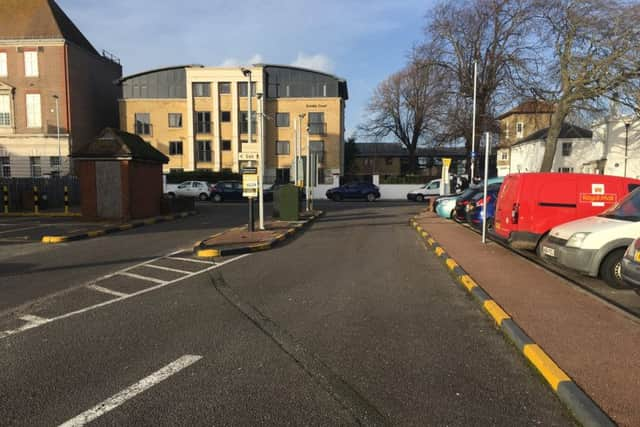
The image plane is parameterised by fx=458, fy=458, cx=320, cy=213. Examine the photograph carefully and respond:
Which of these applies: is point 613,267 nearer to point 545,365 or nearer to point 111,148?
point 545,365

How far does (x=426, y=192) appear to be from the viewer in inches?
1478

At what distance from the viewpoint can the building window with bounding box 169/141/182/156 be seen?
48.8 metres

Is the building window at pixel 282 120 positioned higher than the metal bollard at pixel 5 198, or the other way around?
the building window at pixel 282 120

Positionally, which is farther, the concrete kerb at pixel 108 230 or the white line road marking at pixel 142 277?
the concrete kerb at pixel 108 230

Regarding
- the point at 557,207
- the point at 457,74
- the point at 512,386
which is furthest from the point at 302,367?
the point at 457,74

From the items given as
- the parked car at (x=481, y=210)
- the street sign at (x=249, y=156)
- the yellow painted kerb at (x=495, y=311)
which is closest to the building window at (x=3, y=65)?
the street sign at (x=249, y=156)

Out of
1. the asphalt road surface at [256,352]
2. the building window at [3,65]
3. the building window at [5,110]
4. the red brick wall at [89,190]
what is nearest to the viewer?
the asphalt road surface at [256,352]

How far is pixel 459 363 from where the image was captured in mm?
4203

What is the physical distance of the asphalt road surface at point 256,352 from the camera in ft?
10.9

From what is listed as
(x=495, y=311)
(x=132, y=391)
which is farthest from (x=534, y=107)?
(x=132, y=391)

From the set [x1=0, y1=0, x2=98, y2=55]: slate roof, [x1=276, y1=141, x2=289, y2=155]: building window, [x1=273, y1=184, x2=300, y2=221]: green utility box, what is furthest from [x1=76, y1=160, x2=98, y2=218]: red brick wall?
[x1=276, y1=141, x2=289, y2=155]: building window

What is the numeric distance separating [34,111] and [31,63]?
423 centimetres

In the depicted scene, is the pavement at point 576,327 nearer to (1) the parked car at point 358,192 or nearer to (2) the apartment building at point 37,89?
(1) the parked car at point 358,192

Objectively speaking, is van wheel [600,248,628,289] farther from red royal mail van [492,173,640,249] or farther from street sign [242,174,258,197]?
street sign [242,174,258,197]
